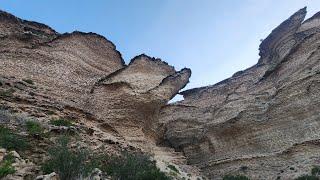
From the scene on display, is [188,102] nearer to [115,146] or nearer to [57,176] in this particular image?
[115,146]

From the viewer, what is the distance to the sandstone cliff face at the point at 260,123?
24812 millimetres

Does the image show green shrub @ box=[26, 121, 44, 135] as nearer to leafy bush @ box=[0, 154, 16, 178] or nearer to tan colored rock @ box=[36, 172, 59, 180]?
leafy bush @ box=[0, 154, 16, 178]

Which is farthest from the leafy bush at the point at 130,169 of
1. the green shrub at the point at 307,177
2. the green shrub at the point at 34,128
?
the green shrub at the point at 307,177

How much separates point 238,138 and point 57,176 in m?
15.4

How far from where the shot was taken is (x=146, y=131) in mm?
27047

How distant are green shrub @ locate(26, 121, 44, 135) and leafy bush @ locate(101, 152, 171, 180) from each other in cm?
267

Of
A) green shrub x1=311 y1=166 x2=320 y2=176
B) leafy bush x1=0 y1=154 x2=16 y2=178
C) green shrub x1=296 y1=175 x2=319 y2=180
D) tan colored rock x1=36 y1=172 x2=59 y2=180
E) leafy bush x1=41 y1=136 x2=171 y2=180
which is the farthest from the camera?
green shrub x1=311 y1=166 x2=320 y2=176

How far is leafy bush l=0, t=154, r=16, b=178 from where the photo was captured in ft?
45.3

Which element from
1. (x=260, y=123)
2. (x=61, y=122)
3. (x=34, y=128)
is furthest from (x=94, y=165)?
(x=260, y=123)

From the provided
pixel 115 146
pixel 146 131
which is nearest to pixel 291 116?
pixel 146 131

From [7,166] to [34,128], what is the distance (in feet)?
13.0

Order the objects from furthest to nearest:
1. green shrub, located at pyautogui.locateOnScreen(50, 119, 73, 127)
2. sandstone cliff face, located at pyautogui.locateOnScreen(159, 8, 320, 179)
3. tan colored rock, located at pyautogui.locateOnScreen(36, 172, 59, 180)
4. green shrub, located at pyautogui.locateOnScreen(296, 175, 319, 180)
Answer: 1. sandstone cliff face, located at pyautogui.locateOnScreen(159, 8, 320, 179)
2. green shrub, located at pyautogui.locateOnScreen(296, 175, 319, 180)
3. green shrub, located at pyautogui.locateOnScreen(50, 119, 73, 127)
4. tan colored rock, located at pyautogui.locateOnScreen(36, 172, 59, 180)

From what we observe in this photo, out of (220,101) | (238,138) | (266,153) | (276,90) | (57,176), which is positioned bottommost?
(57,176)

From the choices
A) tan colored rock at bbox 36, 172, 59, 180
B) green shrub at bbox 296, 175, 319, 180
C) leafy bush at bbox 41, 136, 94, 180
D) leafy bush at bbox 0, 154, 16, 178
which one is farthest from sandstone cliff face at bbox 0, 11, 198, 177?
tan colored rock at bbox 36, 172, 59, 180
